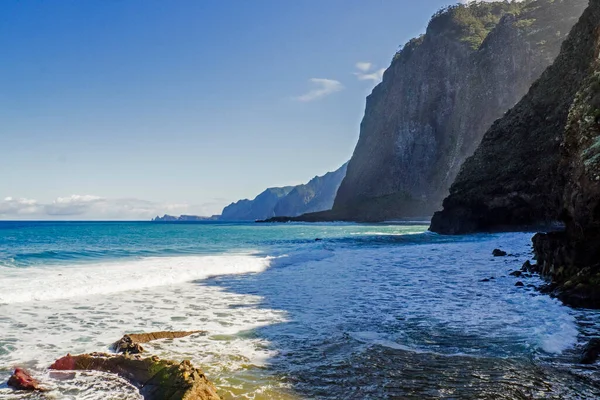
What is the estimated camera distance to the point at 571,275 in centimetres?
1283

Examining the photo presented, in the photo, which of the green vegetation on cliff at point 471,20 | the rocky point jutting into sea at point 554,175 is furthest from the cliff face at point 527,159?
the green vegetation on cliff at point 471,20

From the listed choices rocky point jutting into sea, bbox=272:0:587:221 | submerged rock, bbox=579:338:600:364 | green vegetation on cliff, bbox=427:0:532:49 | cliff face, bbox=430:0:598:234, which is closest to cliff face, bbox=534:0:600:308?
submerged rock, bbox=579:338:600:364

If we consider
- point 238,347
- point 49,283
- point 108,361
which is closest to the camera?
point 108,361

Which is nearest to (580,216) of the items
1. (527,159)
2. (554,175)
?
(554,175)

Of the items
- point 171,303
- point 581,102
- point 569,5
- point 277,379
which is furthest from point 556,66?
point 569,5

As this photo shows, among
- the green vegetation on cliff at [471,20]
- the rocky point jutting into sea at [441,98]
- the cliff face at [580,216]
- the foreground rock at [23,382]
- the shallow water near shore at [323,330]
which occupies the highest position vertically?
the green vegetation on cliff at [471,20]

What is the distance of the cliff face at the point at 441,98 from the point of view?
8469 cm

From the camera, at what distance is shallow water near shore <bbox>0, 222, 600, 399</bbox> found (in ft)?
20.3

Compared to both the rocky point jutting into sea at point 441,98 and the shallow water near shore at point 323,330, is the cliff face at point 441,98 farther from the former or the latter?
the shallow water near shore at point 323,330

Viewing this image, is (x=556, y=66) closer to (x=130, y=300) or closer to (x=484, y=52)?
(x=130, y=300)

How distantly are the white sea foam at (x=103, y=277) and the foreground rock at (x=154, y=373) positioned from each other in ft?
27.2

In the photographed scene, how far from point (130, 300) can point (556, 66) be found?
1290 inches

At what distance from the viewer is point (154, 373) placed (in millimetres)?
6352

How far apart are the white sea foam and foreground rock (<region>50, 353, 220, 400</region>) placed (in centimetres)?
829
